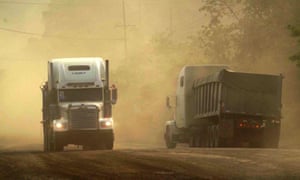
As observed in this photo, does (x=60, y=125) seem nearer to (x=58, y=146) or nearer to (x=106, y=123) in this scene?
(x=58, y=146)

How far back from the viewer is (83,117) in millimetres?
32438

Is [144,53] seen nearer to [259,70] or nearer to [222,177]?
[259,70]

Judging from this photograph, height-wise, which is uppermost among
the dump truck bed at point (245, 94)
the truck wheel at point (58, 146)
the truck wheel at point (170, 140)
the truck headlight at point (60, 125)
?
the dump truck bed at point (245, 94)

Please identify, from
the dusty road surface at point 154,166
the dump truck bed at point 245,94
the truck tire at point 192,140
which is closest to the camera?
the dusty road surface at point 154,166

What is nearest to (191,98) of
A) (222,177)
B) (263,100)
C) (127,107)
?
(263,100)

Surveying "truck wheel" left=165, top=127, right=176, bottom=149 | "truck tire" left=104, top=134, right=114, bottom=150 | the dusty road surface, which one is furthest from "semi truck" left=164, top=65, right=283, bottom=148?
the dusty road surface

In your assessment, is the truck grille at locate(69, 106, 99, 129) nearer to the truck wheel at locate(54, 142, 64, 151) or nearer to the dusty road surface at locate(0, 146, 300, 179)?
the truck wheel at locate(54, 142, 64, 151)

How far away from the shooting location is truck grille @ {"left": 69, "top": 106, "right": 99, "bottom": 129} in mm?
32375

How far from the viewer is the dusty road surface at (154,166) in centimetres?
1823

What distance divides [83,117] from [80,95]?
33.1 inches

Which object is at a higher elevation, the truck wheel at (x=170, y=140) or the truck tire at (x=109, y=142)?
the truck tire at (x=109, y=142)

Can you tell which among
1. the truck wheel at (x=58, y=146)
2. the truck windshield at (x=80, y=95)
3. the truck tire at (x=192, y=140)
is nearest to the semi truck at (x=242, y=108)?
the truck tire at (x=192, y=140)

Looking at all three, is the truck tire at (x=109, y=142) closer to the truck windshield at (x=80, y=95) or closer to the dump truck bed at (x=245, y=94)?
the truck windshield at (x=80, y=95)

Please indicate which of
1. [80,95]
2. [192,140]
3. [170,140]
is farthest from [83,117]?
[170,140]
